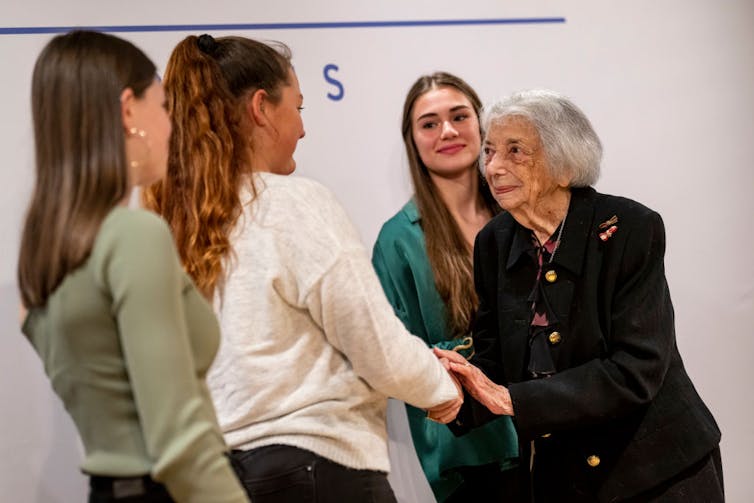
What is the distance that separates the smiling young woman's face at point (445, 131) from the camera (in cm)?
320

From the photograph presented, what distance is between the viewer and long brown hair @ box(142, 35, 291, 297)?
1.95m

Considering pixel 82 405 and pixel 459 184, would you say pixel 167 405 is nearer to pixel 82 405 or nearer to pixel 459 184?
pixel 82 405

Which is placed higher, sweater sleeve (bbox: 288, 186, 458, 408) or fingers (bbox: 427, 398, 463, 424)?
sweater sleeve (bbox: 288, 186, 458, 408)

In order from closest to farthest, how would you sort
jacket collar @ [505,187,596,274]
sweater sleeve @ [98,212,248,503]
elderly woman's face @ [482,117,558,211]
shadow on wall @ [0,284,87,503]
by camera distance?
sweater sleeve @ [98,212,248,503]
jacket collar @ [505,187,596,274]
elderly woman's face @ [482,117,558,211]
shadow on wall @ [0,284,87,503]

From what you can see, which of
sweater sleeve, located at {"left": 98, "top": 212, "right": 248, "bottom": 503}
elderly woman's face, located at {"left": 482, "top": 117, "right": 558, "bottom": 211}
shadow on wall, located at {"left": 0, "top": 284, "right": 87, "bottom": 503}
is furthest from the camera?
shadow on wall, located at {"left": 0, "top": 284, "right": 87, "bottom": 503}

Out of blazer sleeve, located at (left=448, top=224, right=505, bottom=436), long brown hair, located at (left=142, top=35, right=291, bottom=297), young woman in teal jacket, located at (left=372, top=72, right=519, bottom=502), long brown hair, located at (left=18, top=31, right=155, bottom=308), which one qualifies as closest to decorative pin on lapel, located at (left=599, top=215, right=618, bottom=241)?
blazer sleeve, located at (left=448, top=224, right=505, bottom=436)

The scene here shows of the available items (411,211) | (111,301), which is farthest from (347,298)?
(411,211)

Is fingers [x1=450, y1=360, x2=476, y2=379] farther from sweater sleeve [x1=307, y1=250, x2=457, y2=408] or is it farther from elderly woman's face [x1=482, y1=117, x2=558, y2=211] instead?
sweater sleeve [x1=307, y1=250, x2=457, y2=408]

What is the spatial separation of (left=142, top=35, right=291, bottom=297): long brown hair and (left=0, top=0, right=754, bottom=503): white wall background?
1.03 metres

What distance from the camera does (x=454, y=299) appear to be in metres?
3.04

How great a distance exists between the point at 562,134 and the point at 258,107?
2.97 feet

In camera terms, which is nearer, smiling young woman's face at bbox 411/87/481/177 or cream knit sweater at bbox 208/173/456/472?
cream knit sweater at bbox 208/173/456/472

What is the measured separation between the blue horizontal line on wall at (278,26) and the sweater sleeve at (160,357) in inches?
72.6

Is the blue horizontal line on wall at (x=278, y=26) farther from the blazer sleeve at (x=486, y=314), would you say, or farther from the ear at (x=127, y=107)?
the ear at (x=127, y=107)
